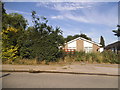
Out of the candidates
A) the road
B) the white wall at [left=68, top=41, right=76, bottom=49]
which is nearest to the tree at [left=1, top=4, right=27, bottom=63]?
the road

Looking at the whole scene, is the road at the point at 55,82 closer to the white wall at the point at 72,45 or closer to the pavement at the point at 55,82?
the pavement at the point at 55,82

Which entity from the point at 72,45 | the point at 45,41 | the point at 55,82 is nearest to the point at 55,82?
the point at 55,82

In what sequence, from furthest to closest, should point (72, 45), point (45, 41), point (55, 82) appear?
point (72, 45) < point (45, 41) < point (55, 82)

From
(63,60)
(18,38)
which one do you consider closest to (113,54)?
(63,60)

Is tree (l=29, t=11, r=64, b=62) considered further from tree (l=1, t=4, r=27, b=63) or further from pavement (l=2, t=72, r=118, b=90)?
pavement (l=2, t=72, r=118, b=90)

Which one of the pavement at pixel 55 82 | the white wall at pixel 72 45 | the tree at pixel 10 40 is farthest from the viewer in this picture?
the white wall at pixel 72 45

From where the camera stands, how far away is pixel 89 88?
4398 millimetres

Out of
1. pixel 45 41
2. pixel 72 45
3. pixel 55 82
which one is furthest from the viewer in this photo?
pixel 72 45

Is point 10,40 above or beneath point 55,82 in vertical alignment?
above

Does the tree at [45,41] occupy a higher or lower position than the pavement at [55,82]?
higher

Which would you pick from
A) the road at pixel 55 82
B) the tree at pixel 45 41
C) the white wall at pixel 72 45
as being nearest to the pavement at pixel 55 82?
the road at pixel 55 82

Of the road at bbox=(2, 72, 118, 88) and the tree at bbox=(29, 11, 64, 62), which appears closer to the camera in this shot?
the road at bbox=(2, 72, 118, 88)

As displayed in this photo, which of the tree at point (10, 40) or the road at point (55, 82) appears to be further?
the tree at point (10, 40)

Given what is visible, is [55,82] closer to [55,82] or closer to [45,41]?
[55,82]
